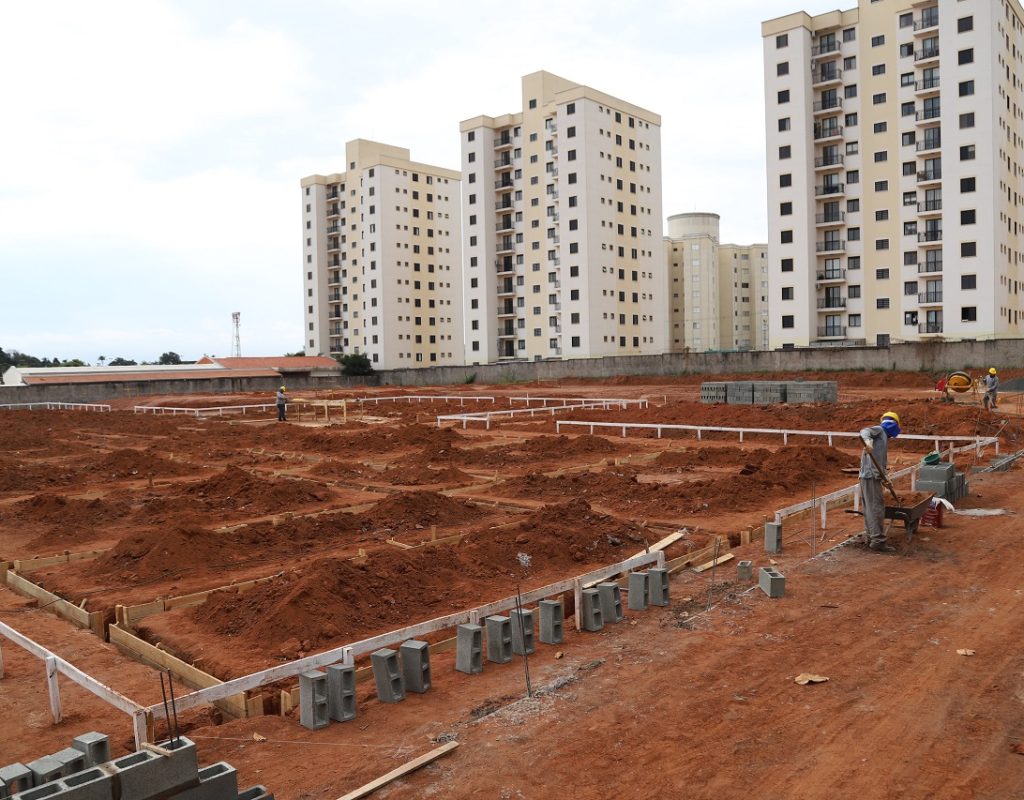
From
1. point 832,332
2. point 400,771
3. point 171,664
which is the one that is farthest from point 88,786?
point 832,332

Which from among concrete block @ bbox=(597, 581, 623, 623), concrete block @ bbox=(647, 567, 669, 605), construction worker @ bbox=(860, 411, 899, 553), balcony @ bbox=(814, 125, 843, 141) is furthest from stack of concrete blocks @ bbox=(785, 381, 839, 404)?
balcony @ bbox=(814, 125, 843, 141)

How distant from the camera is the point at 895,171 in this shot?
61.9 m

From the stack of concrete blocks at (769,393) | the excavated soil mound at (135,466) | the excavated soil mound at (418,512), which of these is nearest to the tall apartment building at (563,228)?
the stack of concrete blocks at (769,393)

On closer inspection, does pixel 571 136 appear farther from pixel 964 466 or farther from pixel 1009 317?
pixel 964 466

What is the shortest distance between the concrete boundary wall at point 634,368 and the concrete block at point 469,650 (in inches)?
2002

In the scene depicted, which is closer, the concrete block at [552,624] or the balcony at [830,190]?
the concrete block at [552,624]

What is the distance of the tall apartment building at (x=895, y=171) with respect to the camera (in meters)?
57.0

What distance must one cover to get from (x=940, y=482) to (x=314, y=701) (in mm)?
12484

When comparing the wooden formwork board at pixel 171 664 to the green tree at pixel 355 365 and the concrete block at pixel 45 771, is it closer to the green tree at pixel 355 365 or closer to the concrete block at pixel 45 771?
the concrete block at pixel 45 771

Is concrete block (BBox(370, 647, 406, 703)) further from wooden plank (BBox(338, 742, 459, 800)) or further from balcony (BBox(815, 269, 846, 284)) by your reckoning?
balcony (BBox(815, 269, 846, 284))

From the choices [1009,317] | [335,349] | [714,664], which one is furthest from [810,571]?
[335,349]

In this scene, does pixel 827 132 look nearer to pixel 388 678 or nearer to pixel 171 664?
pixel 388 678

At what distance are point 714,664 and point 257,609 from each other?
17.9ft

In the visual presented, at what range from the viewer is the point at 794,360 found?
188 feet
